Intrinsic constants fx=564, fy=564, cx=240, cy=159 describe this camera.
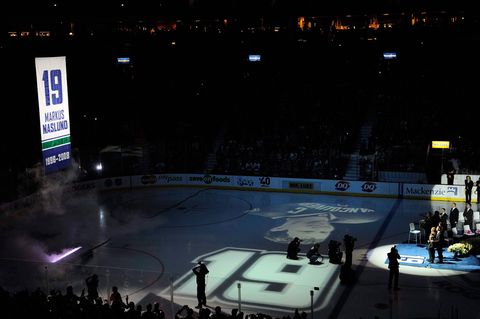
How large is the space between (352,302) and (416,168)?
51.7 feet

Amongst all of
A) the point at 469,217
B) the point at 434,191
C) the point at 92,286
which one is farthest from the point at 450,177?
the point at 92,286

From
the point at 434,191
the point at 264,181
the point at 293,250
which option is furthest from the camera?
the point at 264,181

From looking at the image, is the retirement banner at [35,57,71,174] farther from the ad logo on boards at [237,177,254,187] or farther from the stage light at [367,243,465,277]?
the ad logo on boards at [237,177,254,187]

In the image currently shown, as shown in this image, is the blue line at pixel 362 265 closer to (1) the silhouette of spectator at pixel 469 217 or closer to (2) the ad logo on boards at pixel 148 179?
(1) the silhouette of spectator at pixel 469 217

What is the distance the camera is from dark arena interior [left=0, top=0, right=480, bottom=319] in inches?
599

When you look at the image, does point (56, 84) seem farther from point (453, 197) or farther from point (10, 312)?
point (453, 197)

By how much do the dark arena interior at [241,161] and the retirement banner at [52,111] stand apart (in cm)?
6

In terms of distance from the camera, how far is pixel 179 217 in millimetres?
24828

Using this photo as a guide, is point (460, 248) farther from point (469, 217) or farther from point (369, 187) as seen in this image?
point (369, 187)

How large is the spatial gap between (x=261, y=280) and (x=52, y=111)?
7.66m

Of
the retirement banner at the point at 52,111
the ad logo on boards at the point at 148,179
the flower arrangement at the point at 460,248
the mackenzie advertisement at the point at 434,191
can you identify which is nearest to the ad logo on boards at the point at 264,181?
the ad logo on boards at the point at 148,179

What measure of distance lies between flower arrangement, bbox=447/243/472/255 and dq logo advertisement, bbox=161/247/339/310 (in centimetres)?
376

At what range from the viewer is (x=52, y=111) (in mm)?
15789

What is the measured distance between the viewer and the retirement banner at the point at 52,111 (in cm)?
1541
